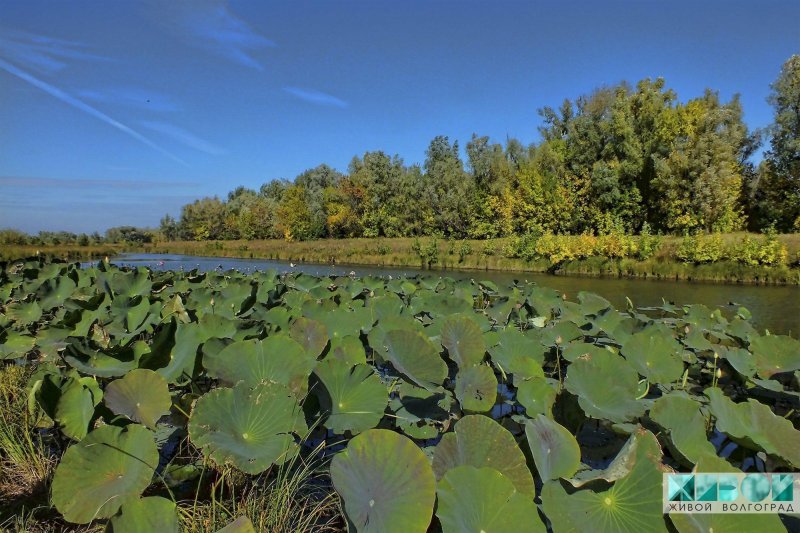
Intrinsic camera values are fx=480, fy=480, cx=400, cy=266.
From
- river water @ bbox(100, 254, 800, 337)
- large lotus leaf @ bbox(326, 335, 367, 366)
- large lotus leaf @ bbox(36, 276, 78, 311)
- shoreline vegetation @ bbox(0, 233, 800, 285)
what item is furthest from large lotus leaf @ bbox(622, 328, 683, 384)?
shoreline vegetation @ bbox(0, 233, 800, 285)

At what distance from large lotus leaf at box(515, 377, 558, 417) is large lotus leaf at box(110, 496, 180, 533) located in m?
1.63

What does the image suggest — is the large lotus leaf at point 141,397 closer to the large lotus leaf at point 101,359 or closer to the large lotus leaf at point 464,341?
the large lotus leaf at point 101,359

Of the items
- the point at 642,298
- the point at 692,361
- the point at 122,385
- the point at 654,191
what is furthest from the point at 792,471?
the point at 654,191

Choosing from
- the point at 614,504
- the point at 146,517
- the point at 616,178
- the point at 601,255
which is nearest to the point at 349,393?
the point at 146,517

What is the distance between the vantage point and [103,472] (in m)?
1.68

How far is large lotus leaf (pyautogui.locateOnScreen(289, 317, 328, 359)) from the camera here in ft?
9.62

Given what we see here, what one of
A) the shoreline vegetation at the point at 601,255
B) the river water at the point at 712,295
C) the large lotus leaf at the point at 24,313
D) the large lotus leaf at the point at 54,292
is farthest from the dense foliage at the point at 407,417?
the shoreline vegetation at the point at 601,255

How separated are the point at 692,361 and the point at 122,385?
371 cm

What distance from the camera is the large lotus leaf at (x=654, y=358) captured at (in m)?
2.91

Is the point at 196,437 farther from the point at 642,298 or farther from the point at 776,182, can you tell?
the point at 776,182

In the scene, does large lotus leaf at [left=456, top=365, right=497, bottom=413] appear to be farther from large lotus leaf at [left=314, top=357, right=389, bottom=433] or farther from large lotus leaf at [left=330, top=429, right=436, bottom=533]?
large lotus leaf at [left=330, top=429, right=436, bottom=533]

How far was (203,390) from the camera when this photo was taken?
3.07 m

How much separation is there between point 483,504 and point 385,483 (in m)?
0.30

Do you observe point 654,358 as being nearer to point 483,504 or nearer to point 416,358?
point 416,358
